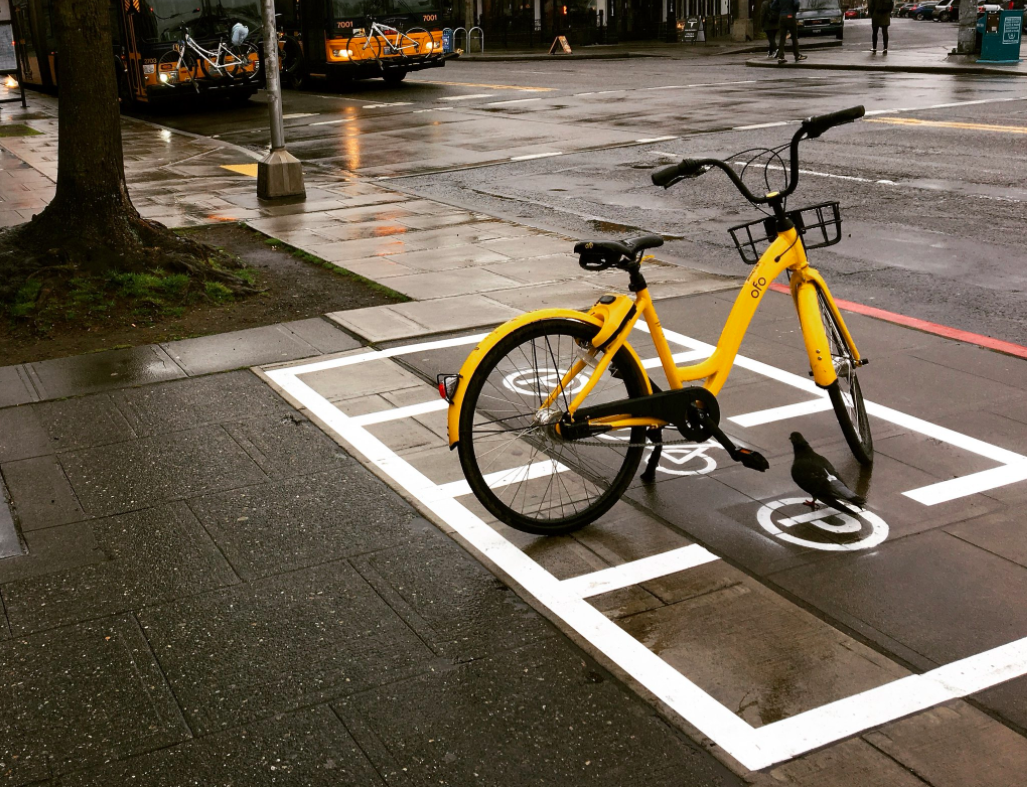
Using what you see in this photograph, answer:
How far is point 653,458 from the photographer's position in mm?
5258

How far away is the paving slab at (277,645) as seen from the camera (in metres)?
3.71

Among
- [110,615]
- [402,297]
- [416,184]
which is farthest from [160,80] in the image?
[110,615]

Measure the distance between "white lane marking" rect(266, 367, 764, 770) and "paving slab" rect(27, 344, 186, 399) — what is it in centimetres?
120

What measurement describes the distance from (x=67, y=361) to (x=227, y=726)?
4399 millimetres

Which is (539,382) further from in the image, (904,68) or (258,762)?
(904,68)

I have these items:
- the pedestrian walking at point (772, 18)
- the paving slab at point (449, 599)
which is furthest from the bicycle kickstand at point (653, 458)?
the pedestrian walking at point (772, 18)

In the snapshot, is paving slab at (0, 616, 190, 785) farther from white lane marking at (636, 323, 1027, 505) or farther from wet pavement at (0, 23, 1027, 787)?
white lane marking at (636, 323, 1027, 505)

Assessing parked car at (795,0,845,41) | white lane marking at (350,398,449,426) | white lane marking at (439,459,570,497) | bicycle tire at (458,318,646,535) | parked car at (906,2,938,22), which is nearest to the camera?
bicycle tire at (458,318,646,535)

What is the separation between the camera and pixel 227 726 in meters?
3.55

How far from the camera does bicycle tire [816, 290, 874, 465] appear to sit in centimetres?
529

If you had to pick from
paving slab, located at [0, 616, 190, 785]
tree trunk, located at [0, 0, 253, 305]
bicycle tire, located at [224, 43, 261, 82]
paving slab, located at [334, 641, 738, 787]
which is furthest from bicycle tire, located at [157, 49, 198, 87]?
paving slab, located at [334, 641, 738, 787]

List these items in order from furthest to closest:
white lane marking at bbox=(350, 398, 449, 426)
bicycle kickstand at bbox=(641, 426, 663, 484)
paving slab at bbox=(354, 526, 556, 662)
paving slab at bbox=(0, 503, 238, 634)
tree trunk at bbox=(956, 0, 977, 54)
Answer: tree trunk at bbox=(956, 0, 977, 54) → white lane marking at bbox=(350, 398, 449, 426) → bicycle kickstand at bbox=(641, 426, 663, 484) → paving slab at bbox=(0, 503, 238, 634) → paving slab at bbox=(354, 526, 556, 662)

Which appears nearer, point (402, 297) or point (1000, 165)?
point (402, 297)

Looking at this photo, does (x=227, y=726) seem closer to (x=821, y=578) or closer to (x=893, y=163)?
(x=821, y=578)
